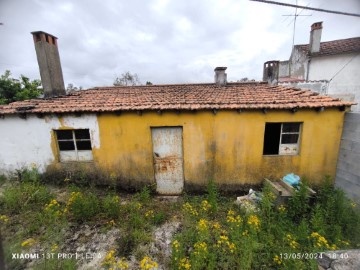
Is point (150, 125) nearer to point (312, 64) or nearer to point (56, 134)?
point (56, 134)

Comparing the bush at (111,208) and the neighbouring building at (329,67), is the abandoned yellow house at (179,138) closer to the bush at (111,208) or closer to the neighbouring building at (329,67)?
the bush at (111,208)

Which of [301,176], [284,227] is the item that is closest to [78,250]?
[284,227]

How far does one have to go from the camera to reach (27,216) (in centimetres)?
505

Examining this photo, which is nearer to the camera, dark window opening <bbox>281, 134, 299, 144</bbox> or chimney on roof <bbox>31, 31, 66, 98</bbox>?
dark window opening <bbox>281, 134, 299, 144</bbox>

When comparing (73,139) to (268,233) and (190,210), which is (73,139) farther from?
(268,233)

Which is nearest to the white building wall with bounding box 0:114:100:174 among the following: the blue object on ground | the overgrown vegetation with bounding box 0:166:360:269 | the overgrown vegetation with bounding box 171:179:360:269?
the overgrown vegetation with bounding box 0:166:360:269

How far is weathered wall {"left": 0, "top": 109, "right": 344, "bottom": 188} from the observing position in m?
6.21

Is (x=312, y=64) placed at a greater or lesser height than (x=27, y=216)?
greater

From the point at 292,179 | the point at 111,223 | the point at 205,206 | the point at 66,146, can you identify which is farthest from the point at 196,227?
the point at 66,146

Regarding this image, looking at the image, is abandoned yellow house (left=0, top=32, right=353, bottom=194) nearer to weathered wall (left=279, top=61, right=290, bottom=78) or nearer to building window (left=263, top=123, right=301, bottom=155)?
building window (left=263, top=123, right=301, bottom=155)

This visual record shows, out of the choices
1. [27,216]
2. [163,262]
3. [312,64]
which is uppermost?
[312,64]

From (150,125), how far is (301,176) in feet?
19.9

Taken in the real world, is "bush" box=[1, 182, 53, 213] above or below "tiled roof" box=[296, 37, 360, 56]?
below

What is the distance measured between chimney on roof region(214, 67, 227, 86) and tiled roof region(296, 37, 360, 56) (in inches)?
432
